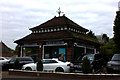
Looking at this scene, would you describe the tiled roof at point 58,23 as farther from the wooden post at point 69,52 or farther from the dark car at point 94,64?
the dark car at point 94,64

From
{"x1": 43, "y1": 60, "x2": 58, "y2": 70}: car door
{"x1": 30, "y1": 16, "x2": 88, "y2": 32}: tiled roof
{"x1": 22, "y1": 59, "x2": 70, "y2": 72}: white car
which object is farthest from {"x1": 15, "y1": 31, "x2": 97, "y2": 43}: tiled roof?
{"x1": 22, "y1": 59, "x2": 70, "y2": 72}: white car

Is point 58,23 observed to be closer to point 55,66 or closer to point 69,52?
point 69,52

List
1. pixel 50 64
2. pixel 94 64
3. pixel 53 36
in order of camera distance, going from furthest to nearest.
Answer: pixel 53 36 < pixel 50 64 < pixel 94 64

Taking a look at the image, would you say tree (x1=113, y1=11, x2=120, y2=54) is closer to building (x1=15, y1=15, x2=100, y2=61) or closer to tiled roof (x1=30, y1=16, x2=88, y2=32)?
building (x1=15, y1=15, x2=100, y2=61)

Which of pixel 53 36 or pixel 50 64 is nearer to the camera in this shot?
pixel 50 64

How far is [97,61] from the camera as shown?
16.5 m

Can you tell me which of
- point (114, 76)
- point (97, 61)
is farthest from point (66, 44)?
point (114, 76)

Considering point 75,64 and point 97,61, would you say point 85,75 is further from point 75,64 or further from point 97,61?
point 97,61

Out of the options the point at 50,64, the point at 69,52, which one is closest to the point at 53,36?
the point at 69,52

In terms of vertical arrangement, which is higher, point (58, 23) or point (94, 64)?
point (58, 23)

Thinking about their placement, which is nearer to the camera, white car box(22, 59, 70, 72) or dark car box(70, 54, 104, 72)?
dark car box(70, 54, 104, 72)

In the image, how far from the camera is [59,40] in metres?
26.6

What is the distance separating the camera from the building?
25.6 metres

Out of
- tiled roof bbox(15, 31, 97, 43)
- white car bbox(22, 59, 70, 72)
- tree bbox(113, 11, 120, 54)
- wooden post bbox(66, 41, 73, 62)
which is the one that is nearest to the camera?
white car bbox(22, 59, 70, 72)
